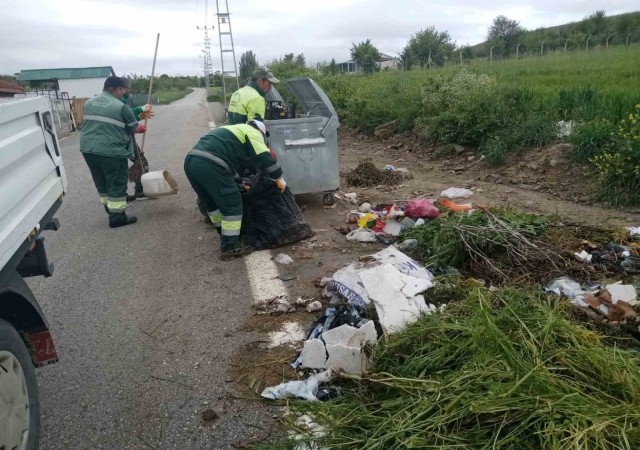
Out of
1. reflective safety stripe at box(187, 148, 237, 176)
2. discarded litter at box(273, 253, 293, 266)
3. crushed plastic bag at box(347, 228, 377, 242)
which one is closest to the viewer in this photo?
discarded litter at box(273, 253, 293, 266)

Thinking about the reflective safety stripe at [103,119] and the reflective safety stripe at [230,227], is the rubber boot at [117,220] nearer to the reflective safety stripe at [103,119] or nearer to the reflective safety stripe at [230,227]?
the reflective safety stripe at [103,119]

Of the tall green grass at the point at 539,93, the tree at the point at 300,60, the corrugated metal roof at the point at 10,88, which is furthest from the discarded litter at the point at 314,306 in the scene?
the tree at the point at 300,60

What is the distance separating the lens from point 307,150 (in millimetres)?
6125

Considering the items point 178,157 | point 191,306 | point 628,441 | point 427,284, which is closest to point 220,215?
point 191,306

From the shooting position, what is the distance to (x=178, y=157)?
37.6ft

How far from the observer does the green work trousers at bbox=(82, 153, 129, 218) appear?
633 centimetres

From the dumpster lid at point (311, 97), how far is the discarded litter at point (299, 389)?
13.5 ft

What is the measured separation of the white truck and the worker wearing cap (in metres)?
3.35

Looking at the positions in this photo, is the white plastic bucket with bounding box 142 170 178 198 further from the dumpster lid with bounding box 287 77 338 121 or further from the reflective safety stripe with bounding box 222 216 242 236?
the reflective safety stripe with bounding box 222 216 242 236

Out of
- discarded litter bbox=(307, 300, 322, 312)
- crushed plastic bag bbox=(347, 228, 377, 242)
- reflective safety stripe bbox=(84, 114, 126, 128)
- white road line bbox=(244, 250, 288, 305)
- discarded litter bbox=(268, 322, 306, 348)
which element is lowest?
discarded litter bbox=(268, 322, 306, 348)

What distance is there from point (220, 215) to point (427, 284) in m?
2.61

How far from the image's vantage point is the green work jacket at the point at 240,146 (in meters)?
4.92

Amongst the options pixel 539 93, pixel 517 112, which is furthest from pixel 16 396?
pixel 539 93

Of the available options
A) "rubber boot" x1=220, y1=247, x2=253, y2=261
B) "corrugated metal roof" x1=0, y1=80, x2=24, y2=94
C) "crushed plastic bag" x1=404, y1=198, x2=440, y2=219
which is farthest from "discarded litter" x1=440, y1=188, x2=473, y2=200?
"corrugated metal roof" x1=0, y1=80, x2=24, y2=94
